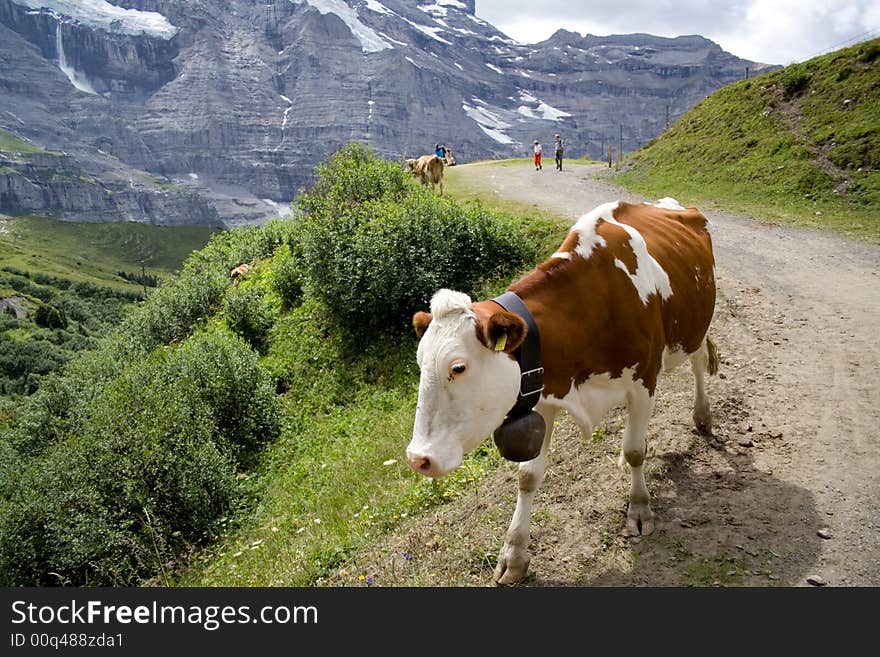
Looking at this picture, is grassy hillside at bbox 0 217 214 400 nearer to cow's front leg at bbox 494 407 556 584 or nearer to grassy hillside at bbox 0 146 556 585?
grassy hillside at bbox 0 146 556 585

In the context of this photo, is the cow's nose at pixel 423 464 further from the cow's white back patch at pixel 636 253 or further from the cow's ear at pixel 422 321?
the cow's white back patch at pixel 636 253

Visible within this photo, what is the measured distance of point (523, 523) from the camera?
5.07 meters

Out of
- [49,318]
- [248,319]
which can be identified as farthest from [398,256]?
[49,318]

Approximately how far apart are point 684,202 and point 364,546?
68.2 ft

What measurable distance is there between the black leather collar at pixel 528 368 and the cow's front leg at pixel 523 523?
54 cm

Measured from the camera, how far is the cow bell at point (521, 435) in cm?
438

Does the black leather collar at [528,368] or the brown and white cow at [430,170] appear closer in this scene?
the black leather collar at [528,368]

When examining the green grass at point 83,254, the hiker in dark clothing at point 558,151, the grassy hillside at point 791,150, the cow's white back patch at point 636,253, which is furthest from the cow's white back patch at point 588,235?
the green grass at point 83,254

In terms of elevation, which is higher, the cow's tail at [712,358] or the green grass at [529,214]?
the green grass at [529,214]

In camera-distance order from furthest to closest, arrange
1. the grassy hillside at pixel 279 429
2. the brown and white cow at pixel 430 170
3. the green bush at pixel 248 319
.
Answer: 1. the brown and white cow at pixel 430 170
2. the green bush at pixel 248 319
3. the grassy hillside at pixel 279 429

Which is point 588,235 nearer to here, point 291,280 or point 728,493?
point 728,493

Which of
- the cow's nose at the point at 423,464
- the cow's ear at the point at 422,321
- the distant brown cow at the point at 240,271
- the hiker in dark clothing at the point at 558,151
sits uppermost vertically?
the hiker in dark clothing at the point at 558,151

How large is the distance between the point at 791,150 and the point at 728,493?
2229 cm

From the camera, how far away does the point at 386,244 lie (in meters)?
16.3
